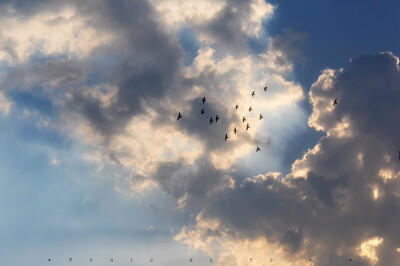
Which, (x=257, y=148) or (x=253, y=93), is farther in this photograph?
(x=257, y=148)

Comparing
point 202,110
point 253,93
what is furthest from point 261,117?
point 202,110

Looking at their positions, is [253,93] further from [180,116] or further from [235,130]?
[180,116]

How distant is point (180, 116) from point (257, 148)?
100 feet

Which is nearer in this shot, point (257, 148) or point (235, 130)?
point (235, 130)

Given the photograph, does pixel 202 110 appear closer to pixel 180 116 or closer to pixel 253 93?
pixel 180 116

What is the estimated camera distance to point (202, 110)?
166875mm

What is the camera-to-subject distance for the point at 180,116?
166375 mm

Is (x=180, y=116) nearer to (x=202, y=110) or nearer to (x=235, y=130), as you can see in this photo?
(x=202, y=110)

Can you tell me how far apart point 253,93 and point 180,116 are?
25554 mm

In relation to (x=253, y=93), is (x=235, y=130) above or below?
below

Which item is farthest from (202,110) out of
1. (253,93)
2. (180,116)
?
(253,93)

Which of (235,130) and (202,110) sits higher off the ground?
(202,110)

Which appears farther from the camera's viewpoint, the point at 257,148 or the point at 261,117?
the point at 257,148

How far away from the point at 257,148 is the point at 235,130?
67.2 ft
